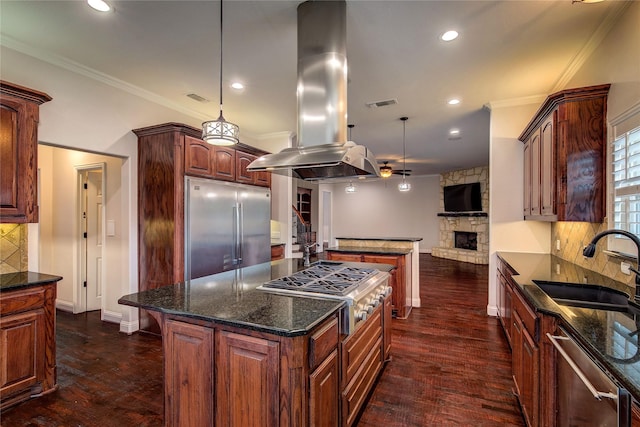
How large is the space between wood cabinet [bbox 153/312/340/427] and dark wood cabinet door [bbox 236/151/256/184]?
2.69m

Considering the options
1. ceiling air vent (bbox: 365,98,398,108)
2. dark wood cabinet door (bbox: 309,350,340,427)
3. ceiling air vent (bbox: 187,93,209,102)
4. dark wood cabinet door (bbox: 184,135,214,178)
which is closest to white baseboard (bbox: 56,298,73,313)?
dark wood cabinet door (bbox: 184,135,214,178)

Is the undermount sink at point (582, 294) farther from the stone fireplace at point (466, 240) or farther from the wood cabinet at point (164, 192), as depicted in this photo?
the stone fireplace at point (466, 240)

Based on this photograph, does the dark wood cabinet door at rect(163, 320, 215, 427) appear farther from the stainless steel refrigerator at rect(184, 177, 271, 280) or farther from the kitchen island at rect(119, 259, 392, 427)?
the stainless steel refrigerator at rect(184, 177, 271, 280)

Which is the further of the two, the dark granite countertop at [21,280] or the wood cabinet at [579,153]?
the wood cabinet at [579,153]

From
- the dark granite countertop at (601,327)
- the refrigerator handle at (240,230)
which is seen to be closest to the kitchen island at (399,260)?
the refrigerator handle at (240,230)

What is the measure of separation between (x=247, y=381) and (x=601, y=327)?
165cm

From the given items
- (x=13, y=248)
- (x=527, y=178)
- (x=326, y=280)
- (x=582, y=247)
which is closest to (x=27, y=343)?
(x=13, y=248)

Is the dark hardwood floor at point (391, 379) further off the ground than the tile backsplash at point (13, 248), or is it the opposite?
the tile backsplash at point (13, 248)

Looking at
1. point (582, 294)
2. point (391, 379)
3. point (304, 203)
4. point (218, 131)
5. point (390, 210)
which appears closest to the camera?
point (218, 131)

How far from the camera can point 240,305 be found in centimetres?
165

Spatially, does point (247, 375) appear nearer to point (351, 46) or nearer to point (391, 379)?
point (391, 379)

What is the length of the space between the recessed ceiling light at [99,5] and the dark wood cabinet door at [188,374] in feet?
7.56

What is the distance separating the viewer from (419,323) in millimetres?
3979

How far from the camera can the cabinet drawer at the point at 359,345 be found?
1.83 metres
